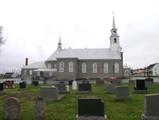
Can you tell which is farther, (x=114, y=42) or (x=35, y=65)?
(x=35, y=65)

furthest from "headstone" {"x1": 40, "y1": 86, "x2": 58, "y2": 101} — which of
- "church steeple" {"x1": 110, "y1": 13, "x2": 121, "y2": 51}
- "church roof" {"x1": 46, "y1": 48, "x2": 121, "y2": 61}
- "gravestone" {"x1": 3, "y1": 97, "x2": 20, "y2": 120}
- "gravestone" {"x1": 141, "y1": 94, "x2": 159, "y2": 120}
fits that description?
"church steeple" {"x1": 110, "y1": 13, "x2": 121, "y2": 51}

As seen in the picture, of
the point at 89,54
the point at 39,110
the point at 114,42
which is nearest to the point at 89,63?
the point at 89,54

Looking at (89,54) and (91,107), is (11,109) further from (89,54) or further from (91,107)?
(89,54)

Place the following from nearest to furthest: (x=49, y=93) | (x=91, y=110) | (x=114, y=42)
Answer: (x=91, y=110) → (x=49, y=93) → (x=114, y=42)

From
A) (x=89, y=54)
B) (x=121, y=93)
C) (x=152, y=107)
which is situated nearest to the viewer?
(x=152, y=107)

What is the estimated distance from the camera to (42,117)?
1039 cm

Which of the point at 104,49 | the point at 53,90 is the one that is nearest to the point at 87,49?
the point at 104,49

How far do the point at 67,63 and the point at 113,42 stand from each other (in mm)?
11718

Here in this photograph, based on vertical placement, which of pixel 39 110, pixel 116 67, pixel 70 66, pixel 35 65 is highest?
pixel 35 65

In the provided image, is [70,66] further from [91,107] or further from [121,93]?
[91,107]

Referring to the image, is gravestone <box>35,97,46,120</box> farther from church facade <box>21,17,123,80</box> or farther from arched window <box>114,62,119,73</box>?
arched window <box>114,62,119,73</box>

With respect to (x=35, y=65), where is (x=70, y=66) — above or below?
below

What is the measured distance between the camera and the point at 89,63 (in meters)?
63.0

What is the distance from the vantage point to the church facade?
201 feet
